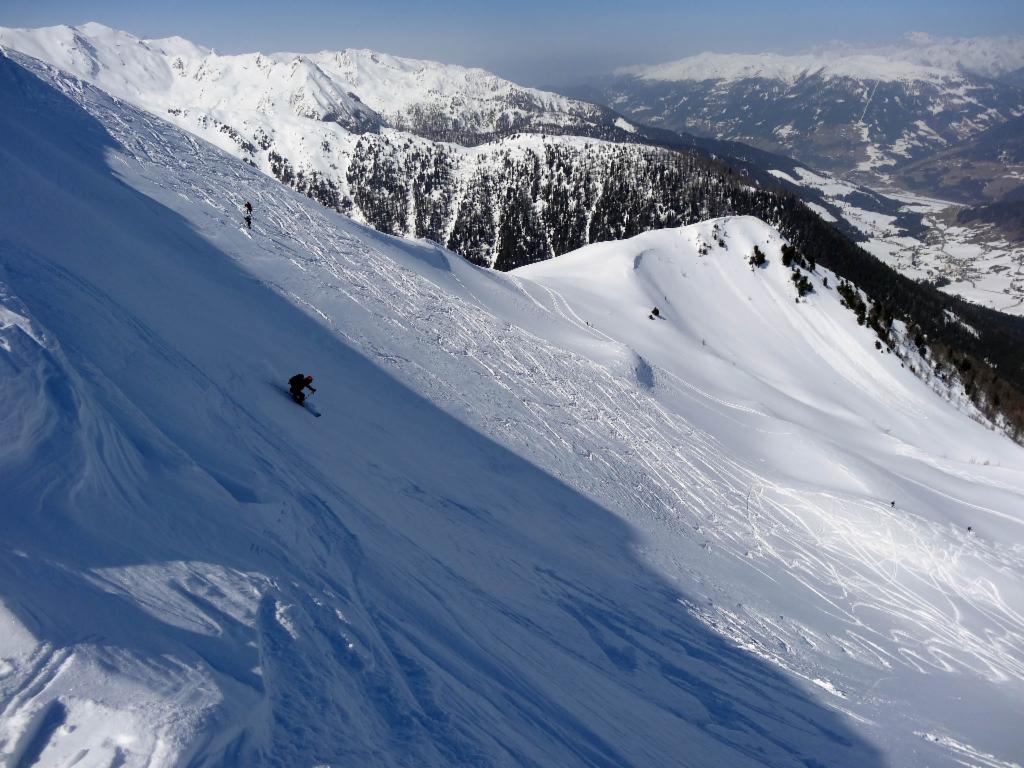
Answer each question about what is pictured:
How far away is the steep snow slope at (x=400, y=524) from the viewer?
21.4ft

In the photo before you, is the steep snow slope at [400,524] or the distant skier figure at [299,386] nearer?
the steep snow slope at [400,524]

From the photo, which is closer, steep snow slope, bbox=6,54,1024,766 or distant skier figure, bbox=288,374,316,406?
steep snow slope, bbox=6,54,1024,766

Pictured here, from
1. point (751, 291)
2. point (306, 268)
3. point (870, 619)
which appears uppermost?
point (751, 291)

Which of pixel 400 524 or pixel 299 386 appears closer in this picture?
pixel 400 524

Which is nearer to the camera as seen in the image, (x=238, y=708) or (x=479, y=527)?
(x=238, y=708)

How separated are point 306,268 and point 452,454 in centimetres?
1437

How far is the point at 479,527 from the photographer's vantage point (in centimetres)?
1612

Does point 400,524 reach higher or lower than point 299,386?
lower

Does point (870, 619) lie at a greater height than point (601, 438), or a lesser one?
lesser

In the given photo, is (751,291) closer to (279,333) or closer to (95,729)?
(279,333)

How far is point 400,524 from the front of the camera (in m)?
14.1

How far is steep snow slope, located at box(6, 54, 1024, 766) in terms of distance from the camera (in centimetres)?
652

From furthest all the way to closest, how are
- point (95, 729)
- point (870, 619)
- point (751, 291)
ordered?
1. point (751, 291)
2. point (870, 619)
3. point (95, 729)

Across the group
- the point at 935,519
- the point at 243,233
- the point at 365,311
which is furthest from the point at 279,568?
the point at 935,519
